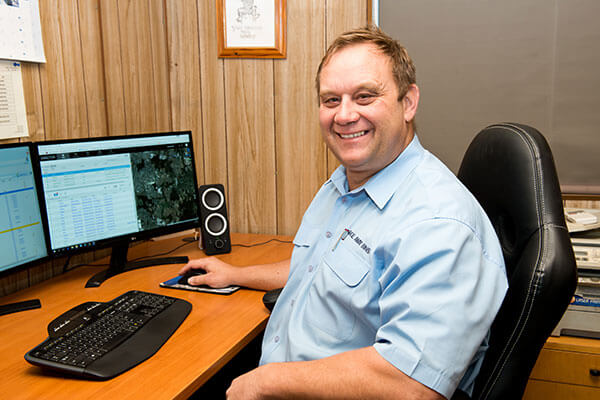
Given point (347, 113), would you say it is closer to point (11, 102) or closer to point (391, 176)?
point (391, 176)

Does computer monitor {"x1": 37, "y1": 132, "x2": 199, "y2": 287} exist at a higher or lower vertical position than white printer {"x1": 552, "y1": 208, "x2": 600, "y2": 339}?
higher

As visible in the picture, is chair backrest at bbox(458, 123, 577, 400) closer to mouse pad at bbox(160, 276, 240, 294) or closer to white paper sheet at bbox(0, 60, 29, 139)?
mouse pad at bbox(160, 276, 240, 294)

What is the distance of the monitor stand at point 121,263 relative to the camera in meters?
1.62

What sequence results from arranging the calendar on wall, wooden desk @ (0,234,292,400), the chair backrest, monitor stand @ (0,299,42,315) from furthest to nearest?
the calendar on wall
monitor stand @ (0,299,42,315)
wooden desk @ (0,234,292,400)
the chair backrest

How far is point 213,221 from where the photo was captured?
6.42ft

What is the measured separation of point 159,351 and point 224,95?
1.36m

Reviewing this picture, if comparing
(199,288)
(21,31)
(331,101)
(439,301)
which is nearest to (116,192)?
(199,288)

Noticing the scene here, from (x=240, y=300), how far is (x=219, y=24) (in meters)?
1.28

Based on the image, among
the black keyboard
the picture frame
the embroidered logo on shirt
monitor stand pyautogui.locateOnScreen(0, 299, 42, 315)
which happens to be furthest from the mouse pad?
the picture frame

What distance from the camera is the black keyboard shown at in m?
1.03

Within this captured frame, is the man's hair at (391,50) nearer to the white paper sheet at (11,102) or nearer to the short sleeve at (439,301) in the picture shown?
the short sleeve at (439,301)

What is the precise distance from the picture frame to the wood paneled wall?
0.03 meters

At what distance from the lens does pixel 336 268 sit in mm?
1123

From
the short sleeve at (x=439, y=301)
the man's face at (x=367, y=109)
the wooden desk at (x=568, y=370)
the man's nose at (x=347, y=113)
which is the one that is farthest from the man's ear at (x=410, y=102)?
the wooden desk at (x=568, y=370)
